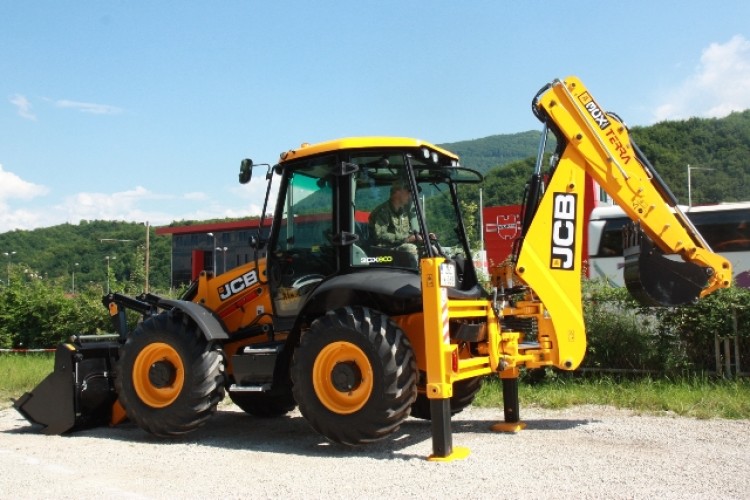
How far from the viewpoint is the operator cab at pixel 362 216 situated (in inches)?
269

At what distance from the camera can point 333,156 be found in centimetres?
707

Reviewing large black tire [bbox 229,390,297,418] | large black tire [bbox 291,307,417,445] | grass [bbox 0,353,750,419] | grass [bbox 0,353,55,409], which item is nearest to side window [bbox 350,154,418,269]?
large black tire [bbox 291,307,417,445]

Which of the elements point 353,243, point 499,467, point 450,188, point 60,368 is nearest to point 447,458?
point 499,467

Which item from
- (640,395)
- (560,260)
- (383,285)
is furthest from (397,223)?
(640,395)

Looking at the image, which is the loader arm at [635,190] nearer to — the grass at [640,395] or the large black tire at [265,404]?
the grass at [640,395]

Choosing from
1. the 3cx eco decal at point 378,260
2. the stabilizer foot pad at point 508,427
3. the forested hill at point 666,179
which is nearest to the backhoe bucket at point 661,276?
the stabilizer foot pad at point 508,427

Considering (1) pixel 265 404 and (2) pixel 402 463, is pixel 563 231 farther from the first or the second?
(1) pixel 265 404

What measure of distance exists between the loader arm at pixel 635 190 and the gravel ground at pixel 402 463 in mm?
1412

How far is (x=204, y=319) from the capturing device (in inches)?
288

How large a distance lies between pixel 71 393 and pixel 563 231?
5.29 m

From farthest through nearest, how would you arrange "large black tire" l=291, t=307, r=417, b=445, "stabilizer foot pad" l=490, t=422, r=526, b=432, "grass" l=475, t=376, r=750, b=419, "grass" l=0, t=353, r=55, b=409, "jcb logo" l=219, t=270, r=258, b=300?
"grass" l=0, t=353, r=55, b=409 → "grass" l=475, t=376, r=750, b=419 → "jcb logo" l=219, t=270, r=258, b=300 → "stabilizer foot pad" l=490, t=422, r=526, b=432 → "large black tire" l=291, t=307, r=417, b=445

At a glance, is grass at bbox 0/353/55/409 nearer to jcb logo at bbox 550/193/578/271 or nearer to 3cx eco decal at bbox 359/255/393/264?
3cx eco decal at bbox 359/255/393/264

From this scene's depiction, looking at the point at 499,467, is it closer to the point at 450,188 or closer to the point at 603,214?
the point at 450,188

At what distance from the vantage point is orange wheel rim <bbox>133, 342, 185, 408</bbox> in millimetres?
7227
